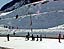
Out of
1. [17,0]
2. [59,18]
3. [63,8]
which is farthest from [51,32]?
[17,0]

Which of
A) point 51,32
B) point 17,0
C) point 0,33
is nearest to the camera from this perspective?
point 51,32

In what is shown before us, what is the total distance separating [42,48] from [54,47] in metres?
1.93

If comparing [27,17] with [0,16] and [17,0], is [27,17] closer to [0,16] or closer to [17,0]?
[0,16]

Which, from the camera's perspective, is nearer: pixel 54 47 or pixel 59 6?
pixel 54 47

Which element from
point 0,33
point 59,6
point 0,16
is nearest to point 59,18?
point 59,6

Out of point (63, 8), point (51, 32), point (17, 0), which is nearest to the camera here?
point (51, 32)

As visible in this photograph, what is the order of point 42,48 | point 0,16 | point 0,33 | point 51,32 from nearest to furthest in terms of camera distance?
point 42,48, point 51,32, point 0,33, point 0,16

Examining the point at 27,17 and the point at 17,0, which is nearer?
the point at 27,17

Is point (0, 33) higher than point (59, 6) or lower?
lower

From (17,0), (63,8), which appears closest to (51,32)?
(63,8)

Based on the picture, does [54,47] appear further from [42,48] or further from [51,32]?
[51,32]

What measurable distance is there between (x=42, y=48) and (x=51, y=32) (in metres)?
18.6

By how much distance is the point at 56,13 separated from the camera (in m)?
83.4

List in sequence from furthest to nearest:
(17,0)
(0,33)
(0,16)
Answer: (17,0) → (0,16) → (0,33)
